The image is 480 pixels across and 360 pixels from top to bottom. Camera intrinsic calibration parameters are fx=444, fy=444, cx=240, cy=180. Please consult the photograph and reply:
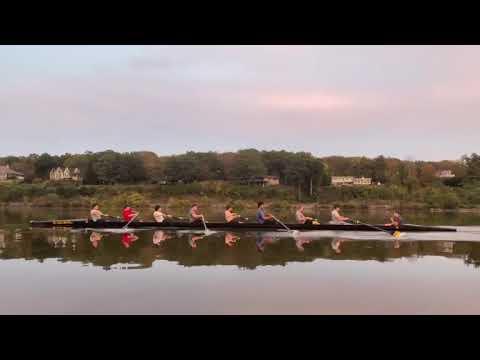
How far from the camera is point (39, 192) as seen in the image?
165 ft

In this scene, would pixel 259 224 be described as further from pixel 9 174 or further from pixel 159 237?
pixel 9 174

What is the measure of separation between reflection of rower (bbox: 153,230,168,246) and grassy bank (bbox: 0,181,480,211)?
2554 cm

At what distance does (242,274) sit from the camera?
10445mm

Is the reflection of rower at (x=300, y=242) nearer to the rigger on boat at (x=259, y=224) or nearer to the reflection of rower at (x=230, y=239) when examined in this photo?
the rigger on boat at (x=259, y=224)

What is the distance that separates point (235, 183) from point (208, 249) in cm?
4860

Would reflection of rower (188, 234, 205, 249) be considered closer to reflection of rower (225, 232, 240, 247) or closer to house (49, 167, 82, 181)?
reflection of rower (225, 232, 240, 247)

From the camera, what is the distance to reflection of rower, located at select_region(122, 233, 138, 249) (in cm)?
1473

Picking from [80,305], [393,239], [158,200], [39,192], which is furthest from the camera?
[158,200]

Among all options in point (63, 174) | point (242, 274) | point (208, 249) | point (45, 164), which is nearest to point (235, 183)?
point (63, 174)

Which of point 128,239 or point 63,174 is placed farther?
point 63,174

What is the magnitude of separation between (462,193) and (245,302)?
1765 inches
